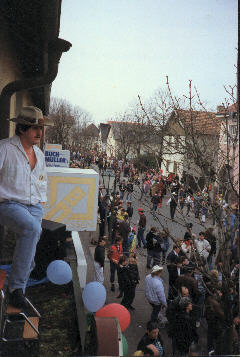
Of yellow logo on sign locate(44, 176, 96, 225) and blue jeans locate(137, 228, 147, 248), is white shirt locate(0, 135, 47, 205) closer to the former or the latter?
yellow logo on sign locate(44, 176, 96, 225)

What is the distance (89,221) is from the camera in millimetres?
7453

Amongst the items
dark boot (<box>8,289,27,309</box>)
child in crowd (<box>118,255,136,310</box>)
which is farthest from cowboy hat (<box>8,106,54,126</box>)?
child in crowd (<box>118,255,136,310</box>)

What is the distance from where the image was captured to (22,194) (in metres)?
2.67

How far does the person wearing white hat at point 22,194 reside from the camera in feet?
8.60

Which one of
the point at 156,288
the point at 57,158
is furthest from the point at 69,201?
the point at 57,158

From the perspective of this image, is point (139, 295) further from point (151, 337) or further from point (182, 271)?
point (151, 337)

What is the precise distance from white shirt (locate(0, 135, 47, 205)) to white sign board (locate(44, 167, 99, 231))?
400 centimetres

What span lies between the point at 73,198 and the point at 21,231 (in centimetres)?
463

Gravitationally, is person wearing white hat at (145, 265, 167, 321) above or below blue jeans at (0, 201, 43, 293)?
below

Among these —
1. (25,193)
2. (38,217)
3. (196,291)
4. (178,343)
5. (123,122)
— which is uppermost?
(123,122)

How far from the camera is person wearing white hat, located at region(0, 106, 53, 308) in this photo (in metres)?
2.62

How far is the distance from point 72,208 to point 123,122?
25651mm

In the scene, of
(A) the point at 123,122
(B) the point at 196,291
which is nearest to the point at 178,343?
(B) the point at 196,291

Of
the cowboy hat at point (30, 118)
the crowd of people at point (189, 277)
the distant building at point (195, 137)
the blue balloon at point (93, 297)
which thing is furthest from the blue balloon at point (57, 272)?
the distant building at point (195, 137)
